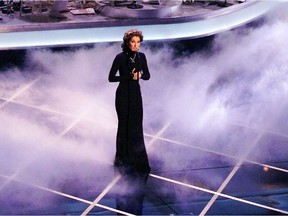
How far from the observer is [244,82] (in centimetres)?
577

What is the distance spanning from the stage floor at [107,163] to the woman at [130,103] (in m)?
0.14

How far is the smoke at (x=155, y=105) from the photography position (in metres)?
4.36

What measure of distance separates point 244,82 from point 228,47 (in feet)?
1.93

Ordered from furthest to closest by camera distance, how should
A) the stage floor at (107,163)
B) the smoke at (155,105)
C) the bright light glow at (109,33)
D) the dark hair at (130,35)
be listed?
the bright light glow at (109,33), the smoke at (155,105), the stage floor at (107,163), the dark hair at (130,35)

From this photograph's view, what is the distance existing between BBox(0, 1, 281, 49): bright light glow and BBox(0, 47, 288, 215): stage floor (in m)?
0.48

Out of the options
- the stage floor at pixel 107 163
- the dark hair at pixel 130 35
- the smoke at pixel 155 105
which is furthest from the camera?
the smoke at pixel 155 105

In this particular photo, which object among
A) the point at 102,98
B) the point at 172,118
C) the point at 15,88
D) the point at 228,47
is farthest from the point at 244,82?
the point at 15,88

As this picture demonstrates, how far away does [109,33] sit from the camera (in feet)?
18.8

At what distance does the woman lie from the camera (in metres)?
3.84

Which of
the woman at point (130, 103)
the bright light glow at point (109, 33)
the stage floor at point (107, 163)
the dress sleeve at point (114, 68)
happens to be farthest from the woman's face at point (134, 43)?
the bright light glow at point (109, 33)

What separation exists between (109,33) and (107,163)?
185 centimetres

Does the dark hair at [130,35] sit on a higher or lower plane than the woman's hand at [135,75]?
higher

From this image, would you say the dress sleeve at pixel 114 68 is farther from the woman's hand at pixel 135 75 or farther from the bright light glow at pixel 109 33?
the bright light glow at pixel 109 33

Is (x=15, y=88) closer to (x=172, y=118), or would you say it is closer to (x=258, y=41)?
(x=172, y=118)
